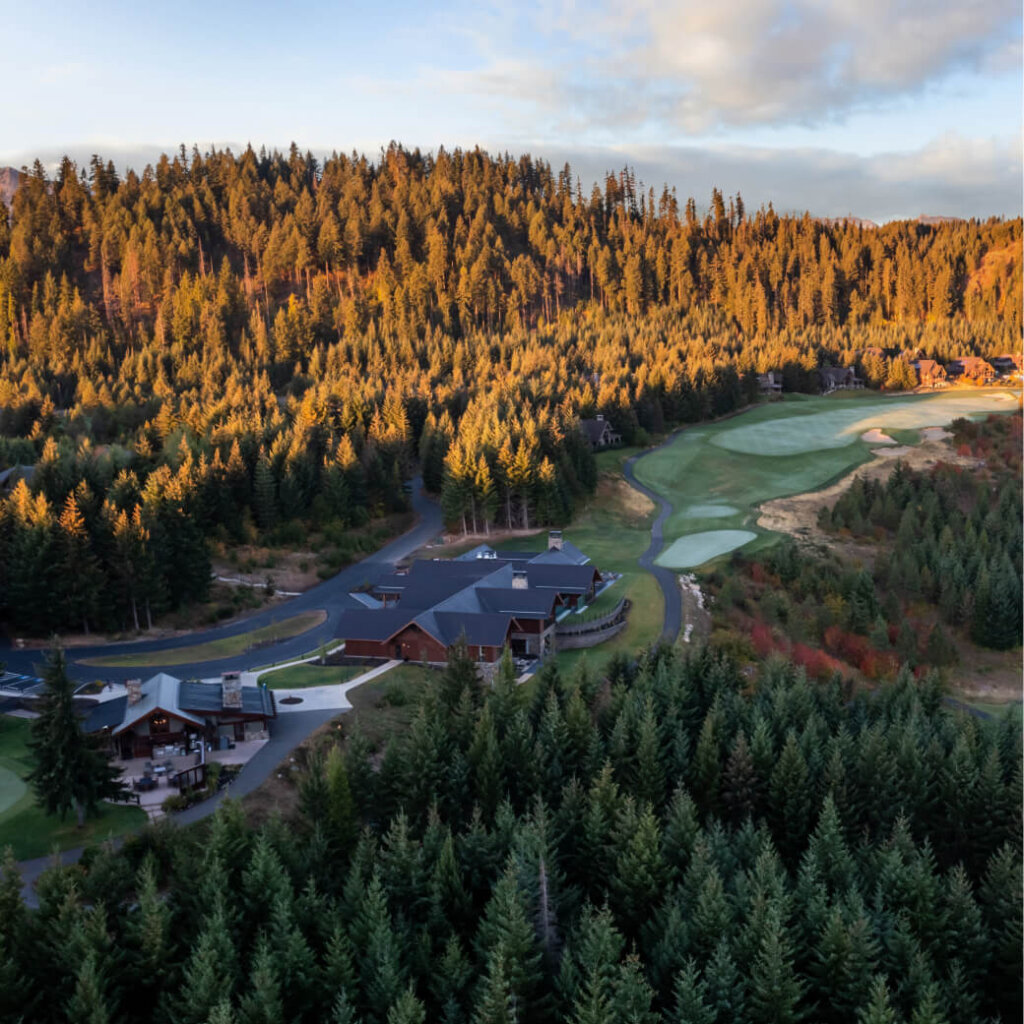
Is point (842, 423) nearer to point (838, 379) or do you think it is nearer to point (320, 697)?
point (838, 379)

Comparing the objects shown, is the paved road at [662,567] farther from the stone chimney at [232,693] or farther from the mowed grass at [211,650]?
the stone chimney at [232,693]

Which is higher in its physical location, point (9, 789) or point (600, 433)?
point (600, 433)

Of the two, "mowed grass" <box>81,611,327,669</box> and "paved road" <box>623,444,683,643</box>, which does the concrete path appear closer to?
"mowed grass" <box>81,611,327,669</box>

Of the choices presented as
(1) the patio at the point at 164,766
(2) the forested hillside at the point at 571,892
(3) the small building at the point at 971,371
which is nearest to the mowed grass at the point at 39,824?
(1) the patio at the point at 164,766

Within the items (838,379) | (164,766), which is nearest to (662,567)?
(164,766)

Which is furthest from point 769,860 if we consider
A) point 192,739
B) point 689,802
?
point 192,739
